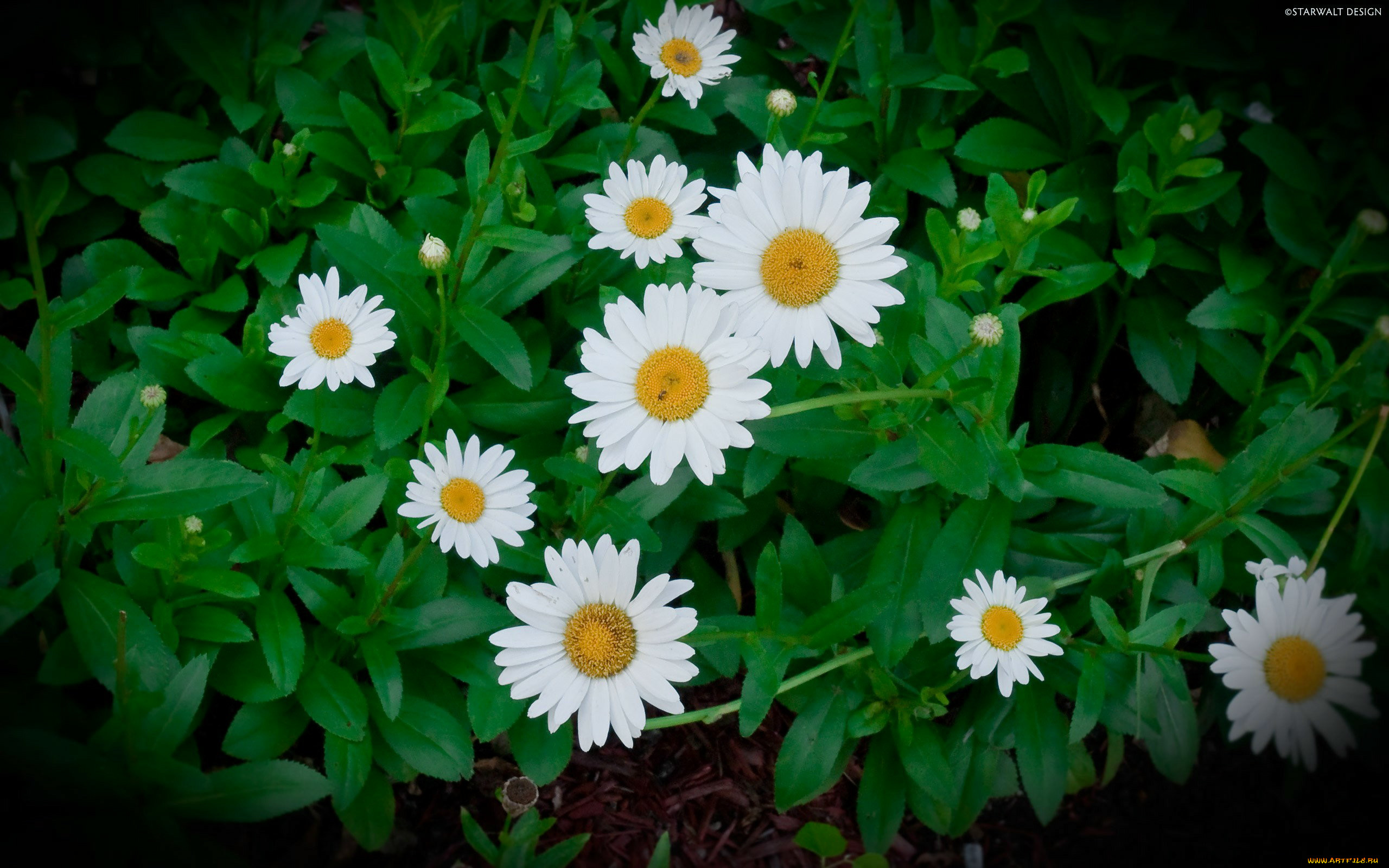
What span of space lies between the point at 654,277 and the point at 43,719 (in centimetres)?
162

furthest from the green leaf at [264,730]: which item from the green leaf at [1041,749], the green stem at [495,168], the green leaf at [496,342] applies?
the green leaf at [1041,749]

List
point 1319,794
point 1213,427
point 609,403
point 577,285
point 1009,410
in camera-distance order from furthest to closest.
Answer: point 1213,427 → point 577,285 → point 1009,410 → point 1319,794 → point 609,403

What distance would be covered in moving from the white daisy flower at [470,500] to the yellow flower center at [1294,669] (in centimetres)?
148

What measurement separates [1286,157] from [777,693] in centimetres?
196

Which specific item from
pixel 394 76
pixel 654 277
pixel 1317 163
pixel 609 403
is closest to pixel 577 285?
pixel 654 277

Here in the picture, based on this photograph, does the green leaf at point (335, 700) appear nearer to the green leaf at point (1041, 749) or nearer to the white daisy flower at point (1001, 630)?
the white daisy flower at point (1001, 630)

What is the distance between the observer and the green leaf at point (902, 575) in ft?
7.04

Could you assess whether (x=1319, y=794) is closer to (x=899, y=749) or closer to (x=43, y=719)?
(x=899, y=749)

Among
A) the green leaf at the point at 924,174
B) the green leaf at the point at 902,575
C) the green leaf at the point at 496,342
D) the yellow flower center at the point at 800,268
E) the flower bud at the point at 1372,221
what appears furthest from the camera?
the green leaf at the point at 924,174

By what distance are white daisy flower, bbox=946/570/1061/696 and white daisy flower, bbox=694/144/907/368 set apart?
0.60 m

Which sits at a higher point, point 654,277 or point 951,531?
point 654,277

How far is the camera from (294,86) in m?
2.72

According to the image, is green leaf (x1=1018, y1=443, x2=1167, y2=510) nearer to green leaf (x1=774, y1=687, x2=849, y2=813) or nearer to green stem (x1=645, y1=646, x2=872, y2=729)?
green stem (x1=645, y1=646, x2=872, y2=729)

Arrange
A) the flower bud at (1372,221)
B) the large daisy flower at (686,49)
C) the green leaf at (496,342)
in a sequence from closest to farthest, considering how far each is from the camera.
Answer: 1. the flower bud at (1372,221)
2. the green leaf at (496,342)
3. the large daisy flower at (686,49)
